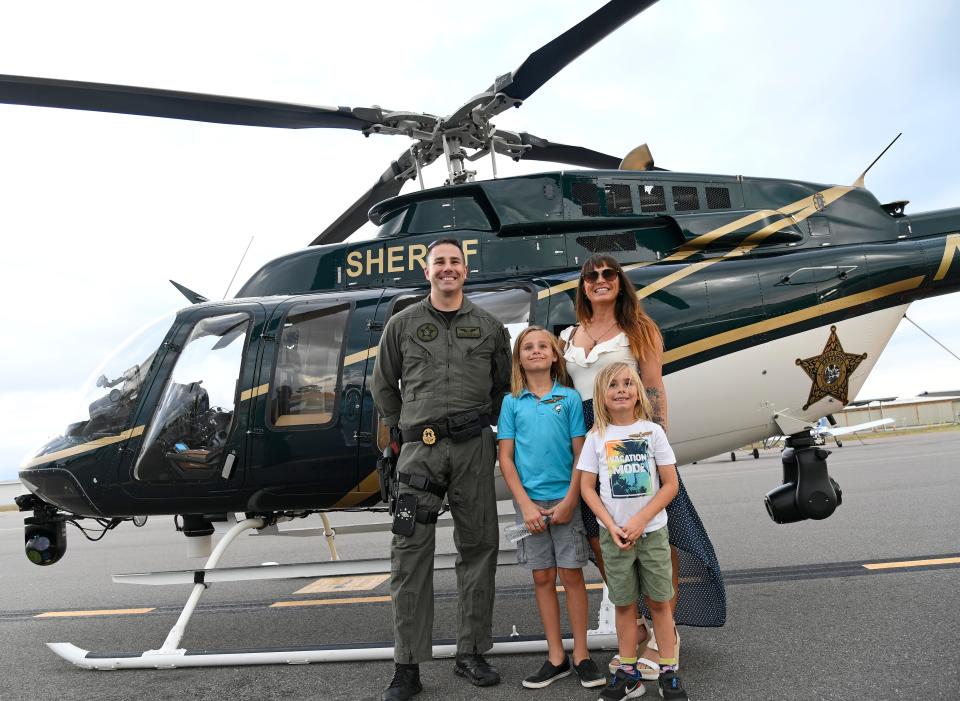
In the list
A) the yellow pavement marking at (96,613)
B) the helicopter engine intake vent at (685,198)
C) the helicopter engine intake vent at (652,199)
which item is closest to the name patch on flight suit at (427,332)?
the helicopter engine intake vent at (652,199)

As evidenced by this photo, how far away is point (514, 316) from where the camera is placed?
4.27 metres

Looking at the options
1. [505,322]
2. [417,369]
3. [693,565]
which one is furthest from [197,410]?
[693,565]

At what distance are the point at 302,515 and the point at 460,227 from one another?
92.5 inches

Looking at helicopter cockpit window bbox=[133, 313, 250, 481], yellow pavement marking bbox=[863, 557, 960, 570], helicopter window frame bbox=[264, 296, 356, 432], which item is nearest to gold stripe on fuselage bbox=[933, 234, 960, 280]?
yellow pavement marking bbox=[863, 557, 960, 570]

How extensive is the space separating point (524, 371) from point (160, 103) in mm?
3248

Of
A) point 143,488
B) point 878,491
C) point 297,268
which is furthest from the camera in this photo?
point 878,491

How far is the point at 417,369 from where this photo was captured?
10.3 feet

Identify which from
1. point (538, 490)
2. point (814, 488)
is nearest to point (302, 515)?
point (538, 490)

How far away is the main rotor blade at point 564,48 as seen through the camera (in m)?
4.05

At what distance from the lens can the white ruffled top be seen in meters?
3.00

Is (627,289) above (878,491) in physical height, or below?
above

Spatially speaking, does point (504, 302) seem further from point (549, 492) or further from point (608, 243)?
point (549, 492)

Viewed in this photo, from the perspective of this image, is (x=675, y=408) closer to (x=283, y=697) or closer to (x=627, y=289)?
(x=627, y=289)

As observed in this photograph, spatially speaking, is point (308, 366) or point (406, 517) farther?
point (308, 366)
